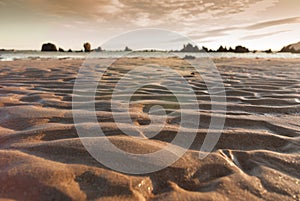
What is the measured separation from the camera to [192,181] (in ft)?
3.23

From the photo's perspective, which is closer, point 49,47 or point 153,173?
point 153,173

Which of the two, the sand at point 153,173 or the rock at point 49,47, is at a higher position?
the rock at point 49,47

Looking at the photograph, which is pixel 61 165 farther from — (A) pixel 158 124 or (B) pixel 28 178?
(A) pixel 158 124

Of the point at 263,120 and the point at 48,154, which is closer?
the point at 48,154

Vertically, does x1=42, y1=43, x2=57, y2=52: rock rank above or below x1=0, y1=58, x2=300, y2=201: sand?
above

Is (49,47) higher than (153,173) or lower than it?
higher

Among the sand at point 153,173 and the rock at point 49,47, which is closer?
the sand at point 153,173

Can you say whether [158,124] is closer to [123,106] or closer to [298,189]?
[123,106]

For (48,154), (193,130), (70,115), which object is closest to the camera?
(48,154)

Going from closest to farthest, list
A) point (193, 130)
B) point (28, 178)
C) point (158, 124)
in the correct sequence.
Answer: point (28, 178) < point (193, 130) < point (158, 124)

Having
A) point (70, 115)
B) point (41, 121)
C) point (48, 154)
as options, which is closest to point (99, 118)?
point (70, 115)

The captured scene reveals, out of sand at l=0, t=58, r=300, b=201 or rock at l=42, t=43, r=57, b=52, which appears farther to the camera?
rock at l=42, t=43, r=57, b=52

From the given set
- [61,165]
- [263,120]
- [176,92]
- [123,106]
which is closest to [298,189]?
[263,120]

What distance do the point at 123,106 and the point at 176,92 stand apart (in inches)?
40.1
